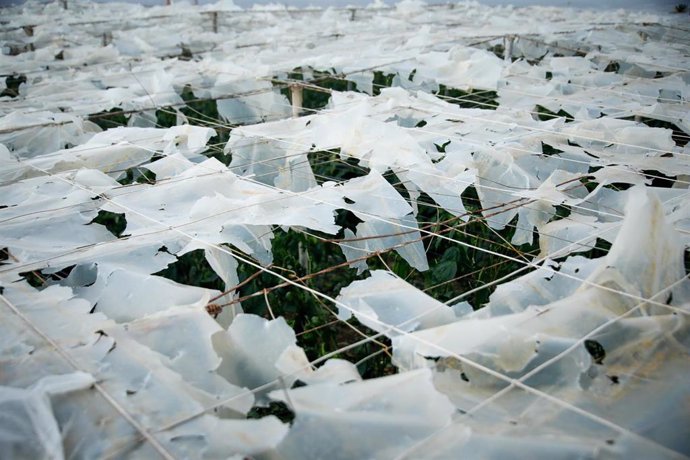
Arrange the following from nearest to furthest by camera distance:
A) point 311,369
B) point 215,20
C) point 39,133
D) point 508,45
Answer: point 311,369, point 39,133, point 508,45, point 215,20

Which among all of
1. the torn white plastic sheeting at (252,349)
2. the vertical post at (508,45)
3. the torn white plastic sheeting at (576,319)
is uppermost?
the vertical post at (508,45)

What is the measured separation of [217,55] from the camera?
22.3 ft

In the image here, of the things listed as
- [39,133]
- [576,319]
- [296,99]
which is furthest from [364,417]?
[296,99]

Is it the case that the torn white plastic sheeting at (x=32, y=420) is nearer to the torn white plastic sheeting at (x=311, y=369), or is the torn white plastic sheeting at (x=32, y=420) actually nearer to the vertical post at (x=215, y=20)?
the torn white plastic sheeting at (x=311, y=369)

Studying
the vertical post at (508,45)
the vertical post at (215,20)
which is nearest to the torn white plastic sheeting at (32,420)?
the vertical post at (508,45)

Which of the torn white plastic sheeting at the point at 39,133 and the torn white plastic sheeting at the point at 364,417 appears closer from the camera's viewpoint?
the torn white plastic sheeting at the point at 364,417

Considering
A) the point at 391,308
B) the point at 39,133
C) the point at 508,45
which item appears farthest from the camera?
the point at 508,45

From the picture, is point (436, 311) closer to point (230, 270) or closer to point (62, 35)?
point (230, 270)

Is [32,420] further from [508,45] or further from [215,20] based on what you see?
[215,20]

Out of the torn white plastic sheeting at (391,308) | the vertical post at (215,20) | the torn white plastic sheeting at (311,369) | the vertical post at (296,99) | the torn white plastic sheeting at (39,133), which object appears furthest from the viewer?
the vertical post at (215,20)

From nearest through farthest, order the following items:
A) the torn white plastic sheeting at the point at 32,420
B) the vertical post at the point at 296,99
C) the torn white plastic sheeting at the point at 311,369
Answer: the torn white plastic sheeting at the point at 32,420, the torn white plastic sheeting at the point at 311,369, the vertical post at the point at 296,99

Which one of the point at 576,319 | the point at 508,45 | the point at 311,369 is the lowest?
the point at 311,369

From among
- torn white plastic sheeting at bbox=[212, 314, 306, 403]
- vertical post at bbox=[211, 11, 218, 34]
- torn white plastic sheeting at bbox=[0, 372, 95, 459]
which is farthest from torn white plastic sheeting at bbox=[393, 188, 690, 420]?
vertical post at bbox=[211, 11, 218, 34]

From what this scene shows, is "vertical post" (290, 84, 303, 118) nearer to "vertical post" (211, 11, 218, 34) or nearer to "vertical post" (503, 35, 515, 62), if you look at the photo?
"vertical post" (503, 35, 515, 62)
